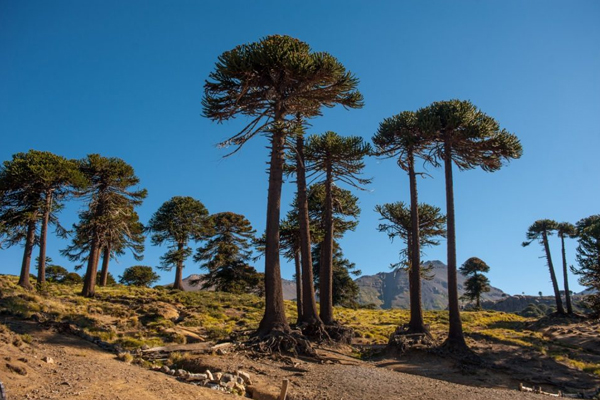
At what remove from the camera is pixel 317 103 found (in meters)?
14.1

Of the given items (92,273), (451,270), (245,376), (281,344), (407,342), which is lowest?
(407,342)

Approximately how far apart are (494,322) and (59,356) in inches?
1206

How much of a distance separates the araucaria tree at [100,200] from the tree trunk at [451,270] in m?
19.2

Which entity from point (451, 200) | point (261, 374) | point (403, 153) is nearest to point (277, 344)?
point (261, 374)

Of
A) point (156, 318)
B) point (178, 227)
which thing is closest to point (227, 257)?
point (178, 227)

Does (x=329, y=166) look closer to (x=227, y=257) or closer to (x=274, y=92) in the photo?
(x=274, y=92)

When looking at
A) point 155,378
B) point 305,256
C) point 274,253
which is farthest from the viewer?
point 305,256

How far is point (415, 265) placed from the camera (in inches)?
701

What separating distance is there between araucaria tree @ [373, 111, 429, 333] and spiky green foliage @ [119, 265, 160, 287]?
38.1m

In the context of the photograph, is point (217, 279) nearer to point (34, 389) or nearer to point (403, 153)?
point (403, 153)

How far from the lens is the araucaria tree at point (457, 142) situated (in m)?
15.9

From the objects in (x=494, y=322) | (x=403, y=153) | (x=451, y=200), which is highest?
(x=403, y=153)

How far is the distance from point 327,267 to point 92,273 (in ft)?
48.5

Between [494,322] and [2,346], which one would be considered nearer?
[2,346]
